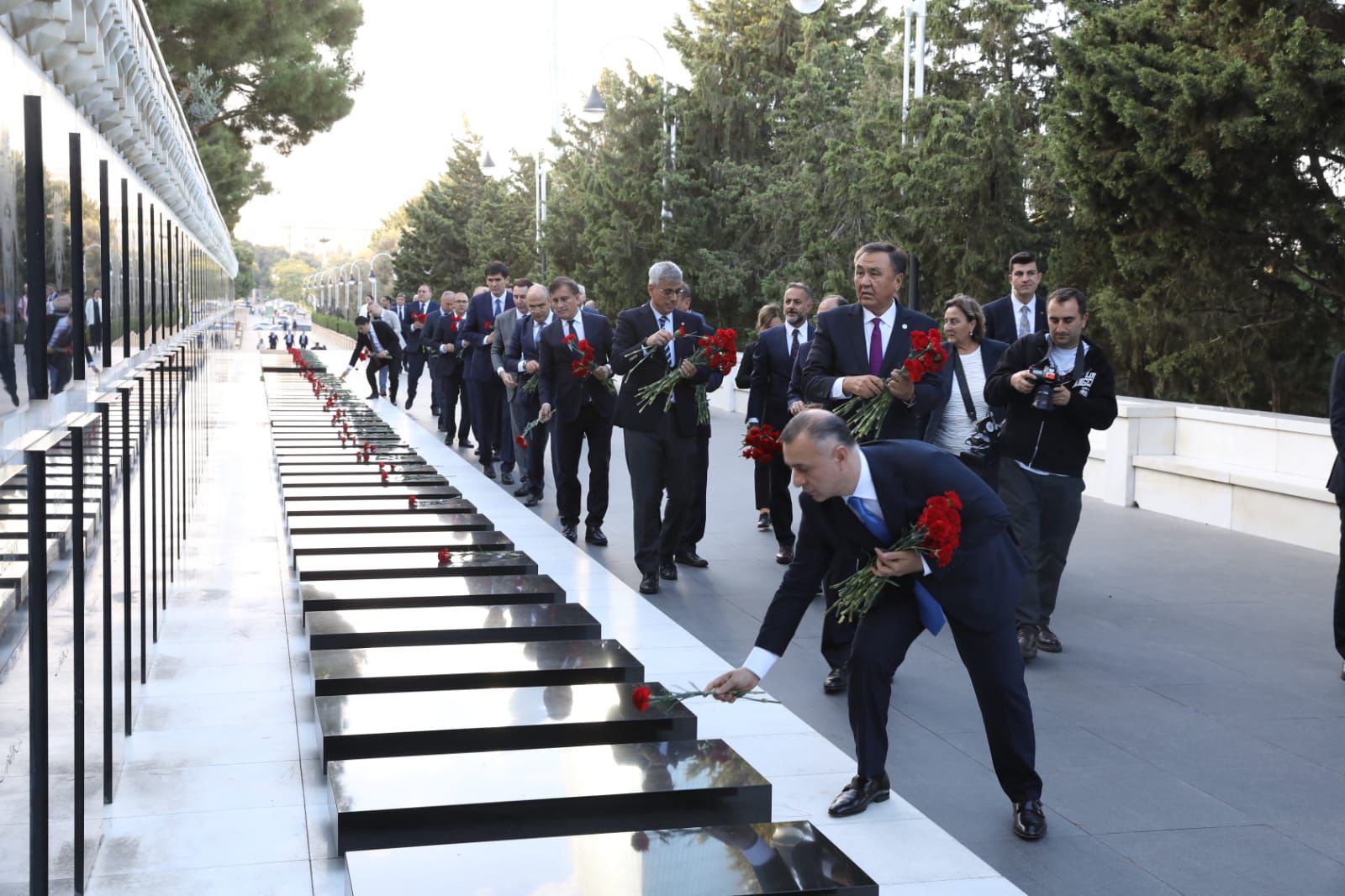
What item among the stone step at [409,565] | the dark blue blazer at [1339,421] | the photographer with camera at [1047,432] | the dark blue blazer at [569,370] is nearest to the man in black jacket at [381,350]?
the dark blue blazer at [569,370]

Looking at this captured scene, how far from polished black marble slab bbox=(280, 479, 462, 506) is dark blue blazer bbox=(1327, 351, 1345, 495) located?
24.1 feet

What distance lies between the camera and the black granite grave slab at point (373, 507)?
11.3 metres

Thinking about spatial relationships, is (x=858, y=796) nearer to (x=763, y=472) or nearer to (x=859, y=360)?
(x=859, y=360)

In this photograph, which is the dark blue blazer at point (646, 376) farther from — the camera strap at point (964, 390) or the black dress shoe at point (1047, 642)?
the black dress shoe at point (1047, 642)

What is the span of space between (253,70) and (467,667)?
3163 cm

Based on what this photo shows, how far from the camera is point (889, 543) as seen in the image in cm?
478

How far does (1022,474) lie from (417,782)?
13.1 feet

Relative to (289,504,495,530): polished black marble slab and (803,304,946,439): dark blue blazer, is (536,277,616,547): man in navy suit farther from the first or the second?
(803,304,946,439): dark blue blazer

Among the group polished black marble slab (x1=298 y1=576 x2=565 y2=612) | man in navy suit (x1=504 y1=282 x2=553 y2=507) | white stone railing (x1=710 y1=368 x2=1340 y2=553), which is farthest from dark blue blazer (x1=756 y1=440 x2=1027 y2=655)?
man in navy suit (x1=504 y1=282 x2=553 y2=507)

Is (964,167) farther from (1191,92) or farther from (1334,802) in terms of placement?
(1334,802)

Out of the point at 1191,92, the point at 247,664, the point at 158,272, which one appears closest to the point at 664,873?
the point at 247,664

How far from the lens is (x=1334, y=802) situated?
17.4 ft

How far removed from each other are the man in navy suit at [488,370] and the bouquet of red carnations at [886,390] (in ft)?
28.2

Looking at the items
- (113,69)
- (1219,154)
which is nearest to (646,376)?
(113,69)
